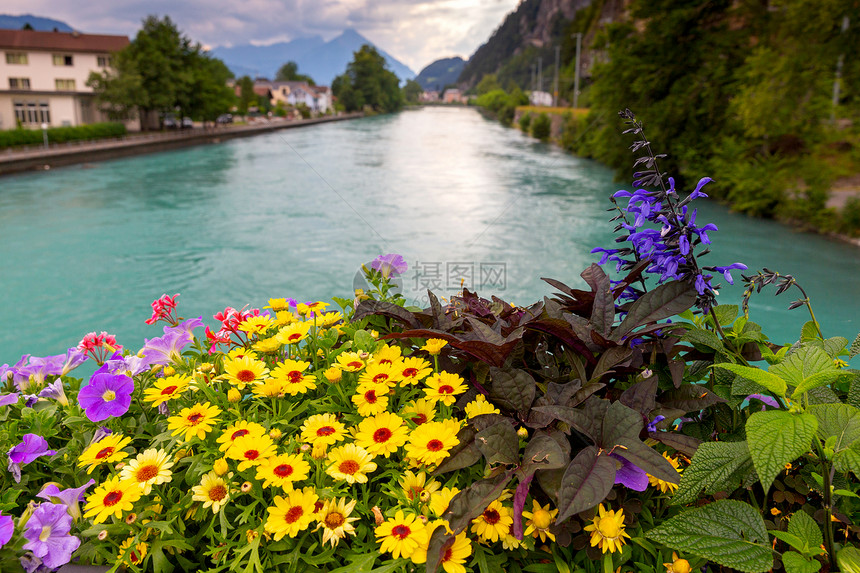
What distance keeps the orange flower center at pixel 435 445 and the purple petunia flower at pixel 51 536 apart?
606 millimetres

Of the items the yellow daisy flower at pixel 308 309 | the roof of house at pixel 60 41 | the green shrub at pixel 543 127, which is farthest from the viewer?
the roof of house at pixel 60 41

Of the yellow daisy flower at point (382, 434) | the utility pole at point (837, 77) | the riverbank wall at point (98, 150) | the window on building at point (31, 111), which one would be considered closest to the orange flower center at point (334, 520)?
the yellow daisy flower at point (382, 434)

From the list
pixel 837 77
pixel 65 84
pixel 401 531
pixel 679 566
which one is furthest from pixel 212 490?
pixel 65 84

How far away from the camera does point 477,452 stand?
3.15ft

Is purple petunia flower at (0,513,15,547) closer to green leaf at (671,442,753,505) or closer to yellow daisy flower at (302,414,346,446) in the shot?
yellow daisy flower at (302,414,346,446)

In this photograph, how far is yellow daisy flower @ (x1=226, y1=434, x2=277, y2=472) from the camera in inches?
A: 35.7

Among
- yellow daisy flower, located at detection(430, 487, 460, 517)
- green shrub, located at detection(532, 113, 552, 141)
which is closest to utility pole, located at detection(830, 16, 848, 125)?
yellow daisy flower, located at detection(430, 487, 460, 517)

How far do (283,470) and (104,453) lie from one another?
354 millimetres

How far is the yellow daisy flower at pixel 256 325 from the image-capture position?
→ 1325 mm

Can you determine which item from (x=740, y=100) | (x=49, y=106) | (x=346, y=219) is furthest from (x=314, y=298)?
(x=49, y=106)

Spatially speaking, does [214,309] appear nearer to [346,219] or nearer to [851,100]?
[346,219]

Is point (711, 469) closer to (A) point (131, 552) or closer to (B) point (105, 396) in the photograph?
(A) point (131, 552)

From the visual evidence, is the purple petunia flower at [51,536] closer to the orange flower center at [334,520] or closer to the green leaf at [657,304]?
the orange flower center at [334,520]

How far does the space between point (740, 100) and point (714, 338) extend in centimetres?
1330
